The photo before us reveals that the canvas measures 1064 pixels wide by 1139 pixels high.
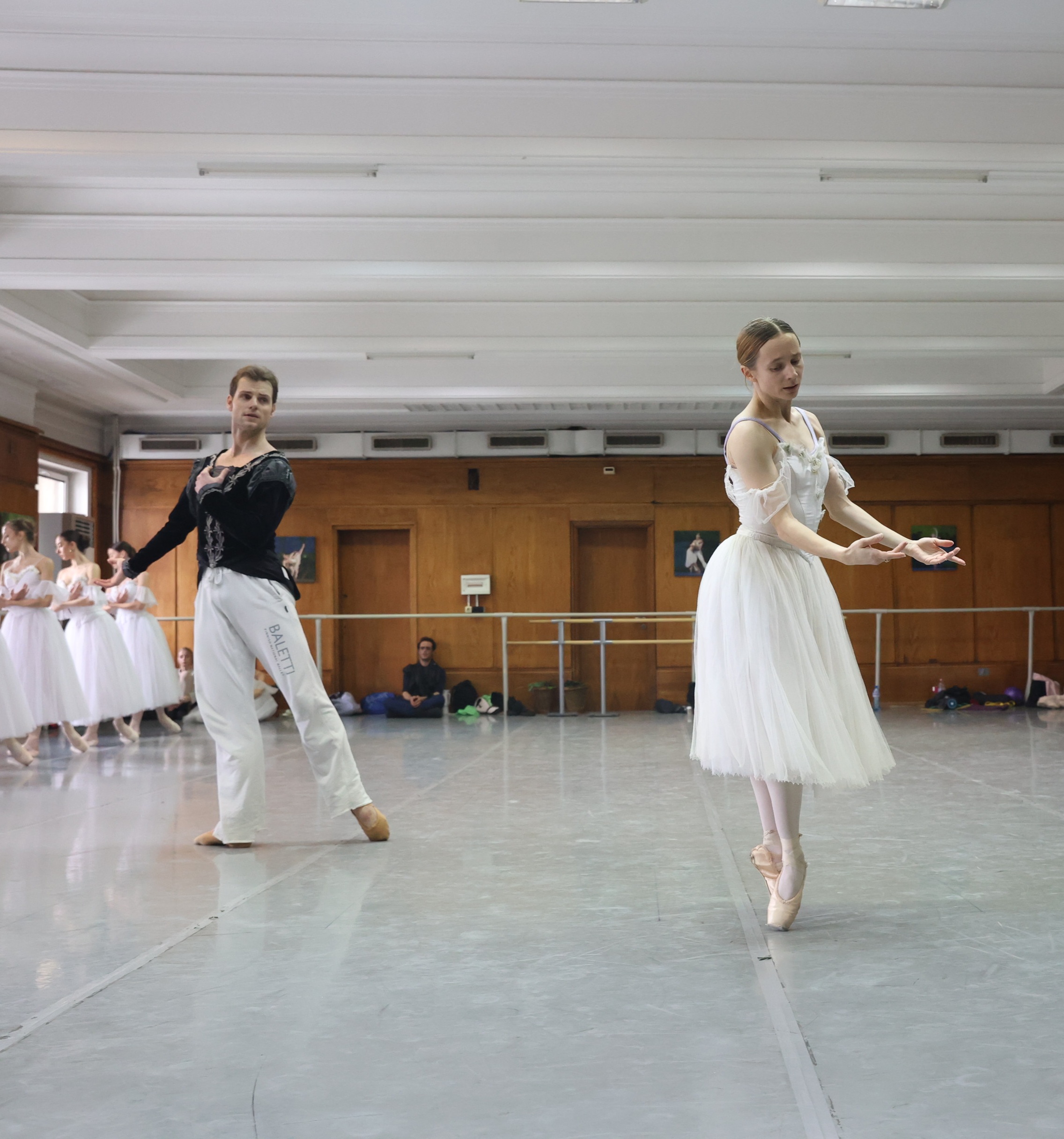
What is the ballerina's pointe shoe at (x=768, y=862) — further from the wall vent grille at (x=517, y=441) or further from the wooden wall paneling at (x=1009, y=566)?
the wooden wall paneling at (x=1009, y=566)

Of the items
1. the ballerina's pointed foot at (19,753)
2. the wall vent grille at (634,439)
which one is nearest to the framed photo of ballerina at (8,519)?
the ballerina's pointed foot at (19,753)

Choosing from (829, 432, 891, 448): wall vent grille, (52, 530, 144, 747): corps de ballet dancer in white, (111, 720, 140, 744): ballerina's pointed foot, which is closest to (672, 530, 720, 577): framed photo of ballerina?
(829, 432, 891, 448): wall vent grille

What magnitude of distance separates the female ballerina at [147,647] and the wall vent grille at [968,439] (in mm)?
8728

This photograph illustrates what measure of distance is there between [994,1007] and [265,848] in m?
2.43

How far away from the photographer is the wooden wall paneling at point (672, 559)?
41.5ft

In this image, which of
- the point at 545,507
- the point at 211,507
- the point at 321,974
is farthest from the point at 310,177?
the point at 545,507

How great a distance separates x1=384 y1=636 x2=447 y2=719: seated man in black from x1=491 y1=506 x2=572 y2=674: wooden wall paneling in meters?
1.19

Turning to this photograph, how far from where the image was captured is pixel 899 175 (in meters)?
5.48

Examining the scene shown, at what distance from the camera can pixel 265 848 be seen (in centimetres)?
363

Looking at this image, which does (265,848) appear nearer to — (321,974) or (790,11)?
(321,974)

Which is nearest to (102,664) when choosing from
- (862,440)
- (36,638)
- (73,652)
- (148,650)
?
(73,652)

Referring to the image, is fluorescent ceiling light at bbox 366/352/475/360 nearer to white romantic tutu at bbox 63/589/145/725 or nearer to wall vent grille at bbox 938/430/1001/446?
white romantic tutu at bbox 63/589/145/725

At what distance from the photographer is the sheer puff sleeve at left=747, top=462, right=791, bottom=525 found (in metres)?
2.42

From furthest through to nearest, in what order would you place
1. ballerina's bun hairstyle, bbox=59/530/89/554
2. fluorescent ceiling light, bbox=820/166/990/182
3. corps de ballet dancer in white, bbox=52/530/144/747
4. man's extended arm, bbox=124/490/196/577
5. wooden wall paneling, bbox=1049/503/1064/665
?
wooden wall paneling, bbox=1049/503/1064/665
corps de ballet dancer in white, bbox=52/530/144/747
ballerina's bun hairstyle, bbox=59/530/89/554
fluorescent ceiling light, bbox=820/166/990/182
man's extended arm, bbox=124/490/196/577
